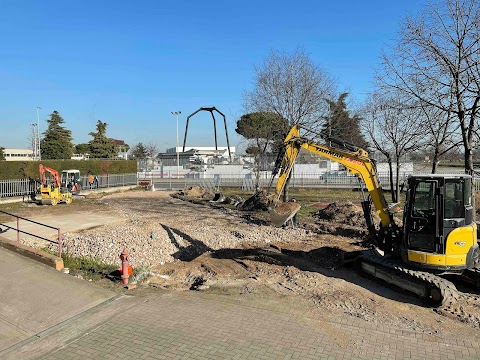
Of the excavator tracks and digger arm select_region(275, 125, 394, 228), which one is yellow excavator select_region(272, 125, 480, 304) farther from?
digger arm select_region(275, 125, 394, 228)

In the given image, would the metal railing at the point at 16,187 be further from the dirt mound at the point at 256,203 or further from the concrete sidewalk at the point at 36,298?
the concrete sidewalk at the point at 36,298

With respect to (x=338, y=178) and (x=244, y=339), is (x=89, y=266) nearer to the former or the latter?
(x=244, y=339)

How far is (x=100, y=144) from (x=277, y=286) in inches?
2411

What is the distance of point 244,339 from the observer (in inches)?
246

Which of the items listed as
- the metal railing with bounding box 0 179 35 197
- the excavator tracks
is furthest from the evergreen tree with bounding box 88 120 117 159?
the excavator tracks

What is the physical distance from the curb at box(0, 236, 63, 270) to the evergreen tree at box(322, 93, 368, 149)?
56.8ft

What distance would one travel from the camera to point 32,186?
86.5 feet

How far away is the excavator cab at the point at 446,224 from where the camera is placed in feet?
25.9

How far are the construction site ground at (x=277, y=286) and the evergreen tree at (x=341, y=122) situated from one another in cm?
888

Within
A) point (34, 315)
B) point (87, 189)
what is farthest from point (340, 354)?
point (87, 189)

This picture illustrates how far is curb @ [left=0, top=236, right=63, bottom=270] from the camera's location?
9711 millimetres

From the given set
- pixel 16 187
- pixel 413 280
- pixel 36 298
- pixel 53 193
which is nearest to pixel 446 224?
pixel 413 280

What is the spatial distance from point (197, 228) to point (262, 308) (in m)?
7.75

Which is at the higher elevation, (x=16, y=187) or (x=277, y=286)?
(x=16, y=187)
